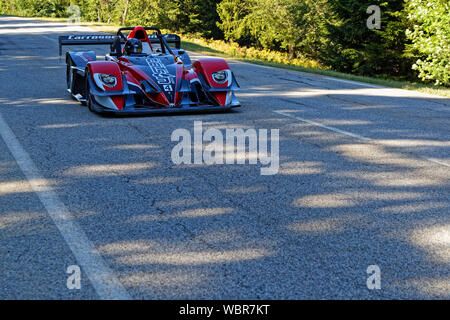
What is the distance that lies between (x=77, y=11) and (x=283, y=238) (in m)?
86.8

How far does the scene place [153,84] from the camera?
8.88m

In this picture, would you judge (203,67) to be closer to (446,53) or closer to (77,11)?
(446,53)

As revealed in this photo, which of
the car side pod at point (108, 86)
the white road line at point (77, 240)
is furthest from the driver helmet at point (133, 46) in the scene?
the white road line at point (77, 240)

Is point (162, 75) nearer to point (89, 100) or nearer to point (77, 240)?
point (89, 100)

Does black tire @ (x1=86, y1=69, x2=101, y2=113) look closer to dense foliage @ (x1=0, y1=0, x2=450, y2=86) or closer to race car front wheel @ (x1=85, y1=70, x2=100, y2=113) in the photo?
race car front wheel @ (x1=85, y1=70, x2=100, y2=113)

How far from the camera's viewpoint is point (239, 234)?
4027mm

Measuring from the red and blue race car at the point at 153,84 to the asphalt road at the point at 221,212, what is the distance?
0.33 meters

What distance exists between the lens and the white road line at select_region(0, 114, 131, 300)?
10.4 ft

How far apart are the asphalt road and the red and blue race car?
33cm

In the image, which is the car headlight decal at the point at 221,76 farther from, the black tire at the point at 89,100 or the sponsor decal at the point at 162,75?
the black tire at the point at 89,100

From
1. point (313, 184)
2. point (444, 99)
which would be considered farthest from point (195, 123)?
point (444, 99)

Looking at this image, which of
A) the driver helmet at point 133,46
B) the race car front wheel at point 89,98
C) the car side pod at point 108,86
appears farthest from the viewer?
the driver helmet at point 133,46
